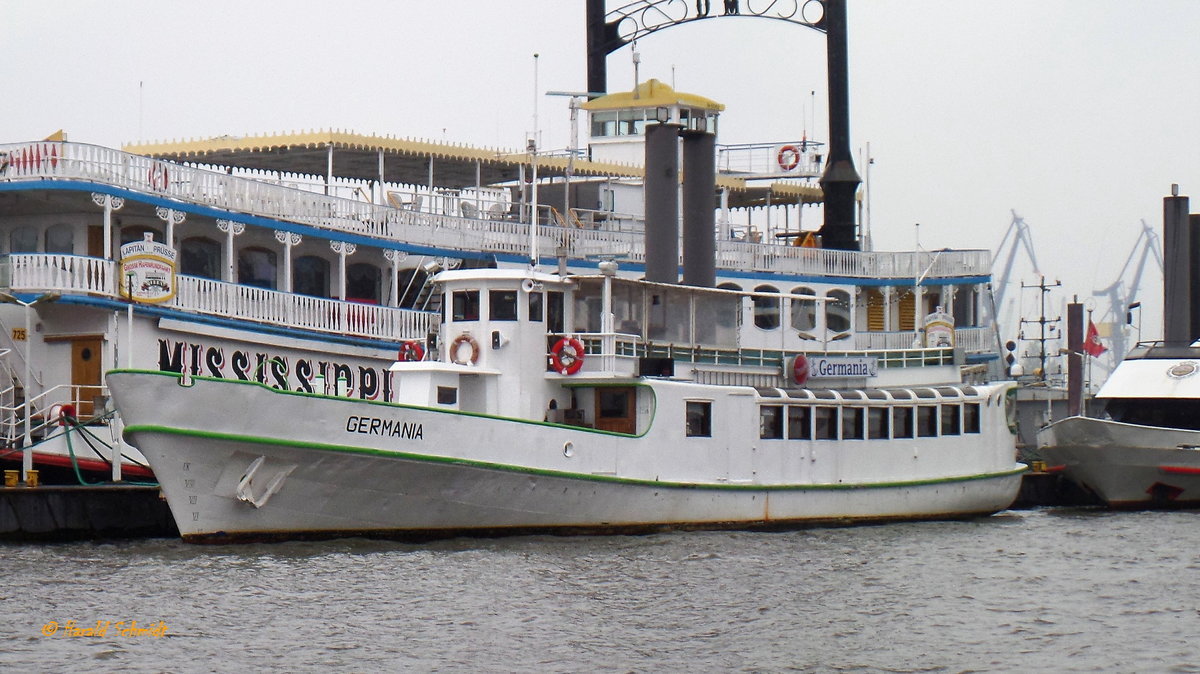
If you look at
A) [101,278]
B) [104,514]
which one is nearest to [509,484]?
[104,514]

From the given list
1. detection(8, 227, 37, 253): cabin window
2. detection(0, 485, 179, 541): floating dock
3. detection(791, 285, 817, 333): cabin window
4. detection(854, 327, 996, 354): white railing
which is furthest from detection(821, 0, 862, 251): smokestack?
detection(0, 485, 179, 541): floating dock

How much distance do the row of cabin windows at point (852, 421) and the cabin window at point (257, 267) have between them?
29.8ft

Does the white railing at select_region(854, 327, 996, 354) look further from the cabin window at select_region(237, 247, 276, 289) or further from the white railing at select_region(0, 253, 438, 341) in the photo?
the cabin window at select_region(237, 247, 276, 289)

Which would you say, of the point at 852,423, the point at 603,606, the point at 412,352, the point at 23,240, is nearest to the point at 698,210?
the point at 852,423

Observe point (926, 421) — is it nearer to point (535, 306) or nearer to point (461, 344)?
point (535, 306)

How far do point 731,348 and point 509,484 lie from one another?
19.6ft

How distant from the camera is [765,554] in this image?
2494cm

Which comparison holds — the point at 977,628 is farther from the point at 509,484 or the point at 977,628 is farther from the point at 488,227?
the point at 488,227

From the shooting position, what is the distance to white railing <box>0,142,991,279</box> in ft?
92.5

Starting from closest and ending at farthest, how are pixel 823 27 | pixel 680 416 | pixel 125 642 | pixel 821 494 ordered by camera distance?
pixel 125 642, pixel 680 416, pixel 821 494, pixel 823 27

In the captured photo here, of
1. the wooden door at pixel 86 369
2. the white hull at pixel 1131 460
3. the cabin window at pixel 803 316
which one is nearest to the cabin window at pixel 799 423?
the cabin window at pixel 803 316

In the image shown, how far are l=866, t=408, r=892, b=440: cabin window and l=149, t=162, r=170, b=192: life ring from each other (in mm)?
12124

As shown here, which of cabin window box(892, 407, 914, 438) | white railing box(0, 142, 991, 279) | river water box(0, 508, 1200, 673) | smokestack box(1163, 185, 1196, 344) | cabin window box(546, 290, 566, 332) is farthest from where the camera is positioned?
smokestack box(1163, 185, 1196, 344)

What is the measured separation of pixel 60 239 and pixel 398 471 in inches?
361
